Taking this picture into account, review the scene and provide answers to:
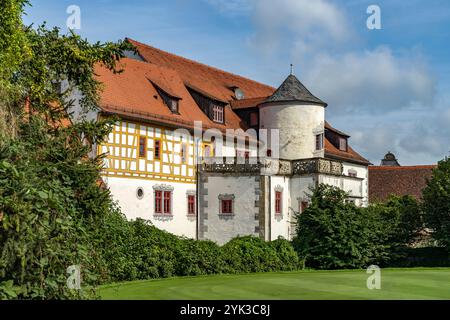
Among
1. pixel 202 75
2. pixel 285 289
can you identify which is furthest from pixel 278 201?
pixel 285 289

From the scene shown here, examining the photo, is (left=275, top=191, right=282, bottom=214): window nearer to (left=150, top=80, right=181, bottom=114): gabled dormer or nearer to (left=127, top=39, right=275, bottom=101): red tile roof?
(left=150, top=80, right=181, bottom=114): gabled dormer

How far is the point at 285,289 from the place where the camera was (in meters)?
19.7

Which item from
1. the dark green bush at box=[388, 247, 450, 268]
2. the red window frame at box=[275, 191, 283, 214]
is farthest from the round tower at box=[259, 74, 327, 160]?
the dark green bush at box=[388, 247, 450, 268]

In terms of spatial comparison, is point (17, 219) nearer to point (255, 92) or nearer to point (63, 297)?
point (63, 297)

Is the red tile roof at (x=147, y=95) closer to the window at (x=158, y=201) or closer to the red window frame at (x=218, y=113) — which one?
the red window frame at (x=218, y=113)

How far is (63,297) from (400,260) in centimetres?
2463

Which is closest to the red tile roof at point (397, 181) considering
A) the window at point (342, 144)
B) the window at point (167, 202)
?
the window at point (342, 144)

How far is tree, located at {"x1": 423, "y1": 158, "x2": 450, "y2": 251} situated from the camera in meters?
34.8

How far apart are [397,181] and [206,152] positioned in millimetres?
28759

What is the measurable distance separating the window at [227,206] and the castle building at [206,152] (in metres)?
0.05

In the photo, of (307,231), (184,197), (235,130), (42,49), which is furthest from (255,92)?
(42,49)

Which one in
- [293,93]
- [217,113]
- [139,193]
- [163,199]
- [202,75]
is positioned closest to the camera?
[139,193]

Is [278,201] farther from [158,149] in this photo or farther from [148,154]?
[148,154]

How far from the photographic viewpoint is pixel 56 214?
13.1m
